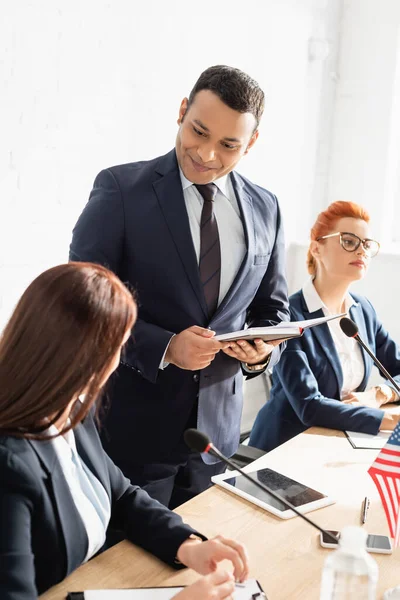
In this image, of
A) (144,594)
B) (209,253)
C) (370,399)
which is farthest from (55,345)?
(370,399)

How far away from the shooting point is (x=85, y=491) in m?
1.35

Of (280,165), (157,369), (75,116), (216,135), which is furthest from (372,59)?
(157,369)

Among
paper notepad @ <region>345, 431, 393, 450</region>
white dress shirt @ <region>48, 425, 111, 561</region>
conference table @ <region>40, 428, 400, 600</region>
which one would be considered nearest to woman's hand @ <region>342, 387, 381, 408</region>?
paper notepad @ <region>345, 431, 393, 450</region>

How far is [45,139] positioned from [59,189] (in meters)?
0.19

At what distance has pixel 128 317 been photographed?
127 centimetres

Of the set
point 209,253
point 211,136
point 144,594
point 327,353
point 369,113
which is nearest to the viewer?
point 144,594

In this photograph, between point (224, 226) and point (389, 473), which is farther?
point (224, 226)

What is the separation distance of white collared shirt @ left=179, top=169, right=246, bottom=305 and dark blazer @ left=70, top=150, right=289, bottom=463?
3 cm

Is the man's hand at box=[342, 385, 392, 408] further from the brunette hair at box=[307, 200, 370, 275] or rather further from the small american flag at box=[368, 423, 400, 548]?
the small american flag at box=[368, 423, 400, 548]

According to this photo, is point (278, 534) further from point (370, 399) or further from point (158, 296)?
point (370, 399)

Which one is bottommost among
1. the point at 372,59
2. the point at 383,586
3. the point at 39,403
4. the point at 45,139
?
the point at 383,586

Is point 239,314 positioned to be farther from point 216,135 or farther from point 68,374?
point 68,374

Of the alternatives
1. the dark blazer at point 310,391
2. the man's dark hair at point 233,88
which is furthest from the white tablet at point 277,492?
the man's dark hair at point 233,88

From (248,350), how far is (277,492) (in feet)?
1.24
